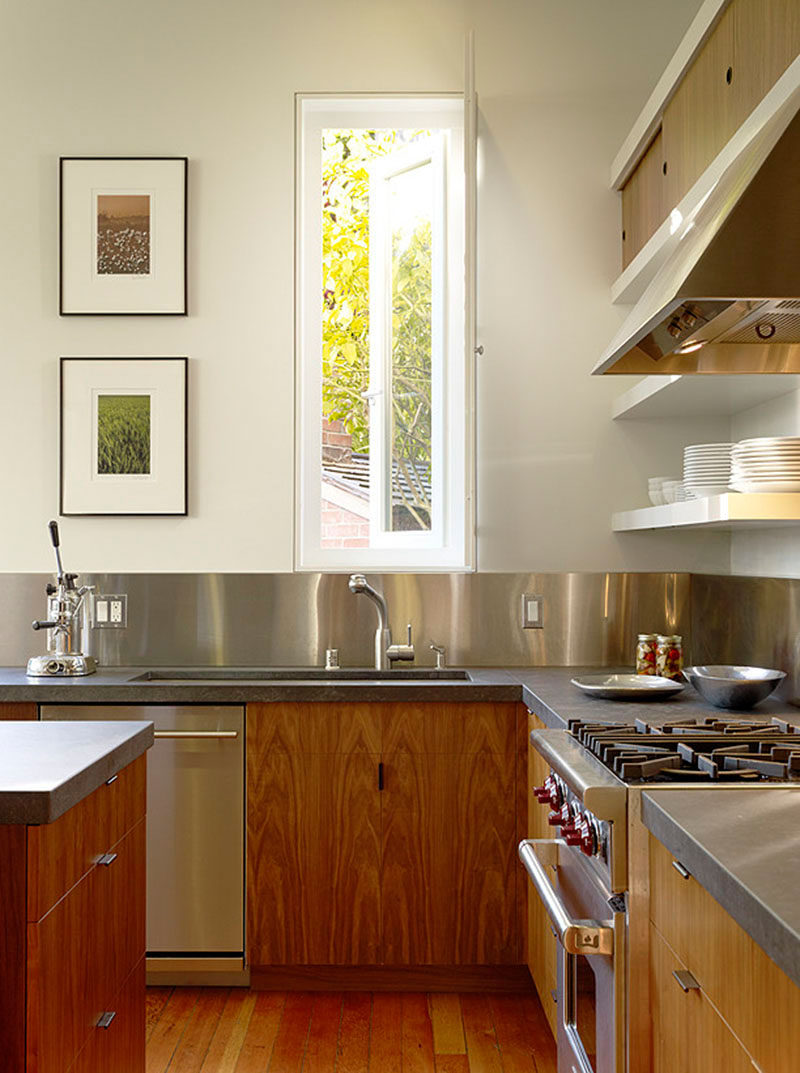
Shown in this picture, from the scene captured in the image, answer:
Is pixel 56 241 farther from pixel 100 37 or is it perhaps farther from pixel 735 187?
pixel 735 187

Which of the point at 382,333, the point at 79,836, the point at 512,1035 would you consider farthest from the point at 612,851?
the point at 382,333

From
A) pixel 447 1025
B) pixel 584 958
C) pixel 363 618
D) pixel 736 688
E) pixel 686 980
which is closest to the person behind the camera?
pixel 686 980

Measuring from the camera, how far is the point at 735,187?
152 centimetres

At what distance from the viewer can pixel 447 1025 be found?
270 centimetres

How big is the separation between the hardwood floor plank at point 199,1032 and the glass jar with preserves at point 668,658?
1565 mm

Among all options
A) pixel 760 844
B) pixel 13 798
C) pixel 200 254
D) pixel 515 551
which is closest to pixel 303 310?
pixel 200 254

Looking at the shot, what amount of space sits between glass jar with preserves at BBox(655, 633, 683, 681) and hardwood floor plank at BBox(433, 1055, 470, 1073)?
47.1 inches

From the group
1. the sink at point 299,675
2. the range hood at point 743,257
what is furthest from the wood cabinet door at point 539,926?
the range hood at point 743,257

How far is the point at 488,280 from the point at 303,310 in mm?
640

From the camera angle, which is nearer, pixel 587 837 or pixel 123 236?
pixel 587 837

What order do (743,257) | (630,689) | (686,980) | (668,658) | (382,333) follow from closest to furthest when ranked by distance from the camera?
1. (686,980)
2. (743,257)
3. (630,689)
4. (668,658)
5. (382,333)

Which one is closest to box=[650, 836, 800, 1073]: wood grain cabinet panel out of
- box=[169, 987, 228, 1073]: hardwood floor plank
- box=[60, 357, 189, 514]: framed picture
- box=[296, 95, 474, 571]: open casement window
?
box=[169, 987, 228, 1073]: hardwood floor plank

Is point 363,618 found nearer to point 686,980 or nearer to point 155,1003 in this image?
point 155,1003

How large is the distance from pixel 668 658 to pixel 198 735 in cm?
139
